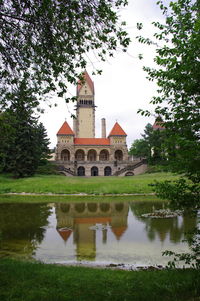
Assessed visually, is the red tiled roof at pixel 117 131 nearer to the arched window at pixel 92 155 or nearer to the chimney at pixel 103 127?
the arched window at pixel 92 155

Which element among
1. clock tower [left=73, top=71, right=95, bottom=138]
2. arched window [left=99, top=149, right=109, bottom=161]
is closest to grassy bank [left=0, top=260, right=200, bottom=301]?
arched window [left=99, top=149, right=109, bottom=161]

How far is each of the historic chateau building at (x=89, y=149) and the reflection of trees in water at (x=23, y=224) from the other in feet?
116

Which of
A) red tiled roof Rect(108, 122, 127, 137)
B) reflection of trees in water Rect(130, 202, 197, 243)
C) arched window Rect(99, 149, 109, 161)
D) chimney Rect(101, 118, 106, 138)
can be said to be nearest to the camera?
reflection of trees in water Rect(130, 202, 197, 243)

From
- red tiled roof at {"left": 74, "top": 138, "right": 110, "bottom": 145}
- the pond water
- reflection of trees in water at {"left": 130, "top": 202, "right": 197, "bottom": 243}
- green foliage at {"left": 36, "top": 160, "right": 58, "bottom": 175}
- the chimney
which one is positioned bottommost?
the pond water

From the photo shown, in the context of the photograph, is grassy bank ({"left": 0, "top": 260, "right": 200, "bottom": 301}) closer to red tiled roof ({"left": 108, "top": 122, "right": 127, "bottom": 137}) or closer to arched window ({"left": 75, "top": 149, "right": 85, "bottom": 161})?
arched window ({"left": 75, "top": 149, "right": 85, "bottom": 161})

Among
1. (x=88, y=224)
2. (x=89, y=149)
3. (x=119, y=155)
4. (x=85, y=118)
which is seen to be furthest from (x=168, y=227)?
(x=85, y=118)

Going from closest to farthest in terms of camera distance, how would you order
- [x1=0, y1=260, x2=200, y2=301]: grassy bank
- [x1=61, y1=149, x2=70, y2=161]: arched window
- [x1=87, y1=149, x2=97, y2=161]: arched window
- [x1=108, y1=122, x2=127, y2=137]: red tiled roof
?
[x1=0, y1=260, x2=200, y2=301]: grassy bank
[x1=61, y1=149, x2=70, y2=161]: arched window
[x1=108, y1=122, x2=127, y2=137]: red tiled roof
[x1=87, y1=149, x2=97, y2=161]: arched window

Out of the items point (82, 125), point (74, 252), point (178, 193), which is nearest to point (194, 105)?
point (178, 193)

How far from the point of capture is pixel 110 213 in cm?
1566

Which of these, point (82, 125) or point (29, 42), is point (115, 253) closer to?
point (29, 42)

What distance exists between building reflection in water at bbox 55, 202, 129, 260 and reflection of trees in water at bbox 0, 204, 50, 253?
906 millimetres

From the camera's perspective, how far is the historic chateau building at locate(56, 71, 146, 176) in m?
55.5

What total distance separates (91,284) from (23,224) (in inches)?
336

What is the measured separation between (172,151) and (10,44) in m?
4.77
